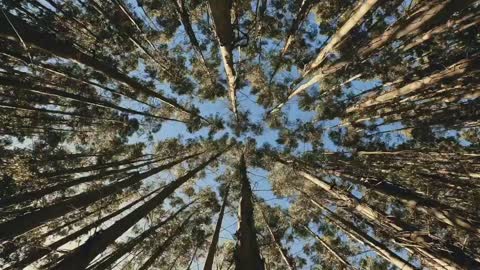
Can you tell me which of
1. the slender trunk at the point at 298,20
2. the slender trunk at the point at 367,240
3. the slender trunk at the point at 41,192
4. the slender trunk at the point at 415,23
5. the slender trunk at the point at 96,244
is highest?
the slender trunk at the point at 298,20

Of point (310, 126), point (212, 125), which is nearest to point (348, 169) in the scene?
point (310, 126)

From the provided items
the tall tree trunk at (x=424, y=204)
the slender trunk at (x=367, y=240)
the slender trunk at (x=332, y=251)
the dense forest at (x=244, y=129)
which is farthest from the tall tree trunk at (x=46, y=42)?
the slender trunk at (x=332, y=251)

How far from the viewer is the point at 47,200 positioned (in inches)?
480

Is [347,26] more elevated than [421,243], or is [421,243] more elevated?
[347,26]

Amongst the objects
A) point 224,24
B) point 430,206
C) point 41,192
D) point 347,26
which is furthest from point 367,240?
point 41,192

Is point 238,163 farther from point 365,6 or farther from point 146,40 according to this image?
point 365,6

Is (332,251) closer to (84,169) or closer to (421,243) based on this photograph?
(421,243)

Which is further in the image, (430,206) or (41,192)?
(41,192)

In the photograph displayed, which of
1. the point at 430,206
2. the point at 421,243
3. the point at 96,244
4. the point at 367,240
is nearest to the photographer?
the point at 96,244

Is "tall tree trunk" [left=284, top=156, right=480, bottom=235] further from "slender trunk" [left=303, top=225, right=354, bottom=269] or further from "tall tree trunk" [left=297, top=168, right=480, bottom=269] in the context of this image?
"slender trunk" [left=303, top=225, right=354, bottom=269]

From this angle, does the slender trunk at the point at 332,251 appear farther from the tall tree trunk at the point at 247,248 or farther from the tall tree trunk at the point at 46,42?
the tall tree trunk at the point at 46,42

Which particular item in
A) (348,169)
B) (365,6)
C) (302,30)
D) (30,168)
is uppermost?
(302,30)

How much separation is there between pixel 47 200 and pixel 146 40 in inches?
244

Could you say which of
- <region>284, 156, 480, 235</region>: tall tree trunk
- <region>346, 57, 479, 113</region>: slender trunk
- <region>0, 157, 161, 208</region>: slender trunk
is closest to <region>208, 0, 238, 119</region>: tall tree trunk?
<region>346, 57, 479, 113</region>: slender trunk
